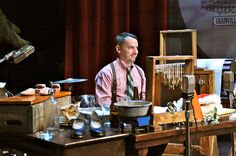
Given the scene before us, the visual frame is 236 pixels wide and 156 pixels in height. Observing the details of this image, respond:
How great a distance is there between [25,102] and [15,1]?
2743 millimetres

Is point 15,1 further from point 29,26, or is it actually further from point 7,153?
point 7,153

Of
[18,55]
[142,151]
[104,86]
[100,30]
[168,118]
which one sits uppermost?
[100,30]

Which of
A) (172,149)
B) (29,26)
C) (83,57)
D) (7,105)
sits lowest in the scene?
(172,149)

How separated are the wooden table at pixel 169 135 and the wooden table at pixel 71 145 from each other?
0.07 meters

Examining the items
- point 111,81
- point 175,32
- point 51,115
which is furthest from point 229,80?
point 175,32

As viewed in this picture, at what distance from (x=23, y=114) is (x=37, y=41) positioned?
2.71 meters

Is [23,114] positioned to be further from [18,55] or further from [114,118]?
[114,118]

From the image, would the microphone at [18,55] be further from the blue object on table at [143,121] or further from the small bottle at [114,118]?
the blue object on table at [143,121]

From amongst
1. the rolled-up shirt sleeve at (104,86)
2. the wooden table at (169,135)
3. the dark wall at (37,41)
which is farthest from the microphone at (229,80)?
the dark wall at (37,41)

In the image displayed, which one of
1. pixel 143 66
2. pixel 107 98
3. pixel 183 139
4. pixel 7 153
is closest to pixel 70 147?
pixel 183 139

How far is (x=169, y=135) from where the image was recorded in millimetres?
2537

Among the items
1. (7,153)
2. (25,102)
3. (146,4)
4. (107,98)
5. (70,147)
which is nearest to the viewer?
(70,147)

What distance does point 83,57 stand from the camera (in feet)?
16.3

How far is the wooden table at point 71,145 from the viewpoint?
223cm
